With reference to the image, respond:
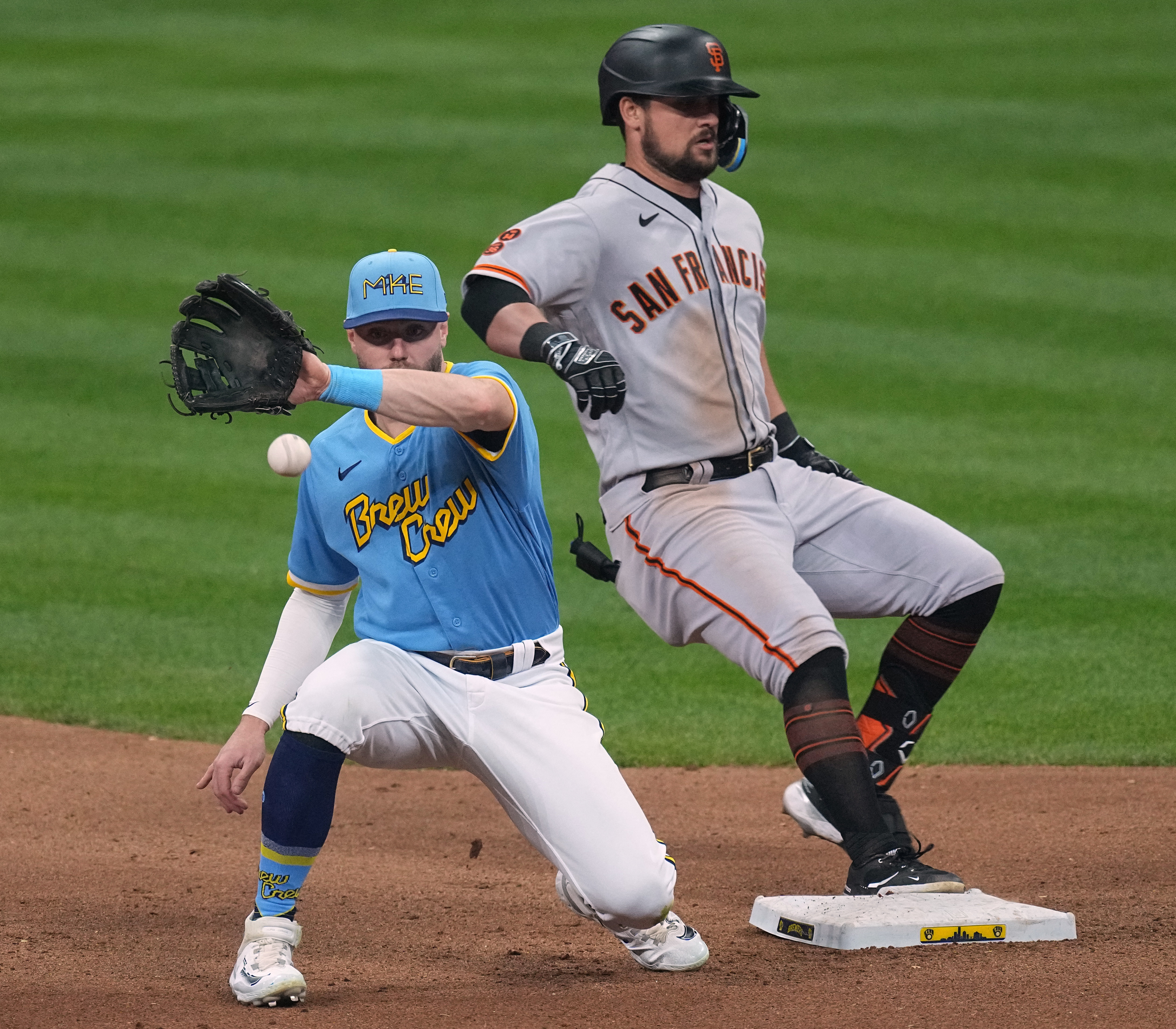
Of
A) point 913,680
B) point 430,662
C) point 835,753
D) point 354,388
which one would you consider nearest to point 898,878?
point 835,753

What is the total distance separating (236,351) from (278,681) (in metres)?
0.90

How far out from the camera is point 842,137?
1605 cm

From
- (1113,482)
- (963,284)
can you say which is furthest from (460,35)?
(1113,482)

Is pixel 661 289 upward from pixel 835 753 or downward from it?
upward

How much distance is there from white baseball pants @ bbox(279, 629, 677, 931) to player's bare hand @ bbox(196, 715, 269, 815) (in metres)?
0.11

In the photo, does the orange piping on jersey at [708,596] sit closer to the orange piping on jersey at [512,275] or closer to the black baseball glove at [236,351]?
the orange piping on jersey at [512,275]

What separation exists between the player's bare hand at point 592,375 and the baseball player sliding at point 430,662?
0.14 metres

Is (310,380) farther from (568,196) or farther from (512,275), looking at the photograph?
(568,196)

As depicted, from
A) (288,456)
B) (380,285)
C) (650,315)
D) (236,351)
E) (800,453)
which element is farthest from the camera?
(800,453)

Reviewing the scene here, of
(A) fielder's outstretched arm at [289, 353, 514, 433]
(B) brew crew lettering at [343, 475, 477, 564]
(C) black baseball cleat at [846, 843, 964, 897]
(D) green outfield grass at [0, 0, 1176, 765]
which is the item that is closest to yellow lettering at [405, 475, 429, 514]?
(B) brew crew lettering at [343, 475, 477, 564]

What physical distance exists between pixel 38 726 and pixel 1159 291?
9.41 metres

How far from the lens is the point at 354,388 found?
3488 mm

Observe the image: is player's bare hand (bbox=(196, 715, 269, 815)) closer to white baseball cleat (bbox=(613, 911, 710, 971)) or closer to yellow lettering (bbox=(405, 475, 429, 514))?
yellow lettering (bbox=(405, 475, 429, 514))

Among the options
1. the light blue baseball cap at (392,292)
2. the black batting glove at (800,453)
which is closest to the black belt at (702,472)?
the black batting glove at (800,453)
